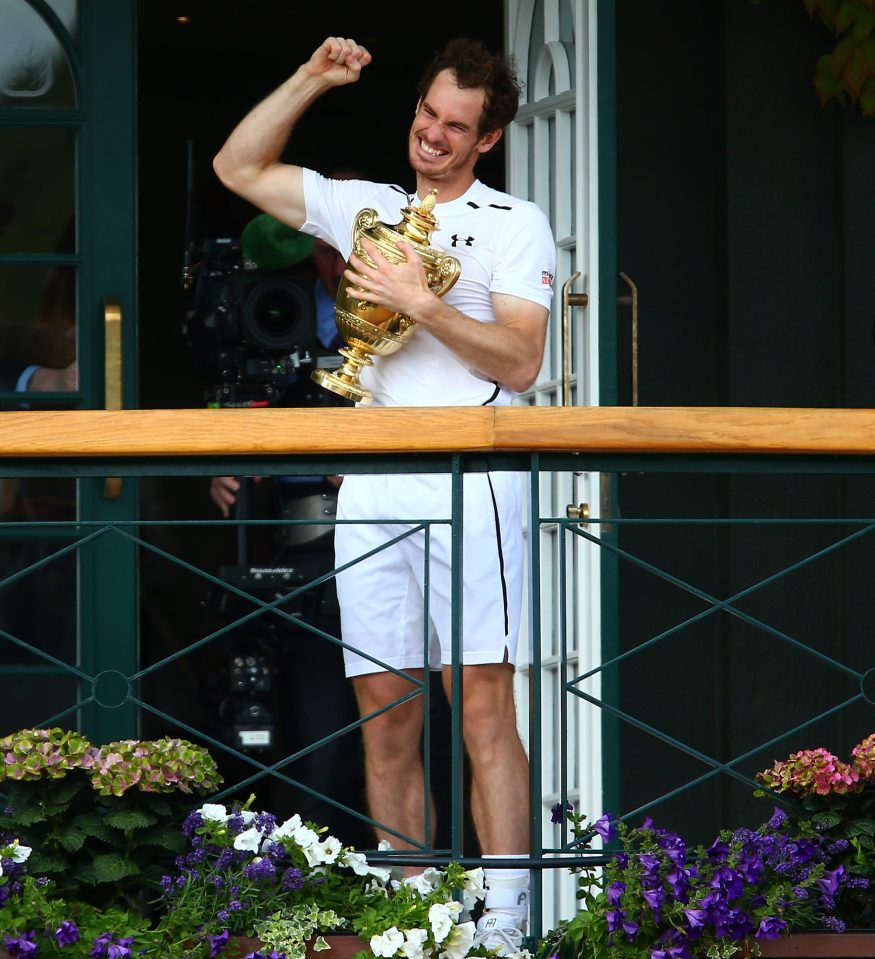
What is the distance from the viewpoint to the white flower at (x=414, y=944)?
2.79 metres

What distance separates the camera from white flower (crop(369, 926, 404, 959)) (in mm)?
2795

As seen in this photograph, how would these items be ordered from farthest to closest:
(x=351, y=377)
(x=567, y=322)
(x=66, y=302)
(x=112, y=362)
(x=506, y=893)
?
1. (x=66, y=302)
2. (x=112, y=362)
3. (x=567, y=322)
4. (x=351, y=377)
5. (x=506, y=893)

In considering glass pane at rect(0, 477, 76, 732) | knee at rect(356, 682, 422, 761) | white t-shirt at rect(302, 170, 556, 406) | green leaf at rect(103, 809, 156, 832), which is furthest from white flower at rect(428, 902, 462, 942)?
glass pane at rect(0, 477, 76, 732)

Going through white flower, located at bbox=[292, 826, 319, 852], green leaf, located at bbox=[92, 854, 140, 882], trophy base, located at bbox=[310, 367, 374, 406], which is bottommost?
green leaf, located at bbox=[92, 854, 140, 882]

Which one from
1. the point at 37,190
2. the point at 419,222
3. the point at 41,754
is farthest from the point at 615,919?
the point at 37,190

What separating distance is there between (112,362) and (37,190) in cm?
51

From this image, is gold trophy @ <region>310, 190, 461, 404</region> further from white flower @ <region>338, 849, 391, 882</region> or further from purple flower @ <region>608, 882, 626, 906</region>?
purple flower @ <region>608, 882, 626, 906</region>

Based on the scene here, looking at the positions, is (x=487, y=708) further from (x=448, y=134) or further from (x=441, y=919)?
(x=448, y=134)

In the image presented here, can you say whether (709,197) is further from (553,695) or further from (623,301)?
(553,695)

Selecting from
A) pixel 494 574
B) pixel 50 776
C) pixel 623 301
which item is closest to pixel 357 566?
pixel 494 574

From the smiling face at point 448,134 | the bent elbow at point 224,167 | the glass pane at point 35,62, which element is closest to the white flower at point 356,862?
the smiling face at point 448,134

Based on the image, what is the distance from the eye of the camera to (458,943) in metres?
2.84

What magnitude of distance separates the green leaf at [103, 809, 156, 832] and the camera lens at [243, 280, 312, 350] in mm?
2082

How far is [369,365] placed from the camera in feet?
11.6
